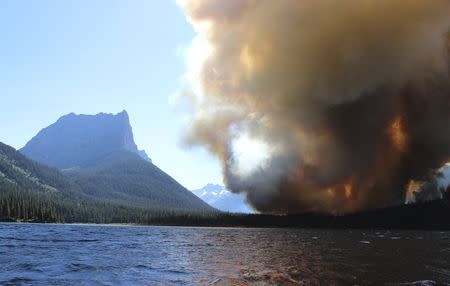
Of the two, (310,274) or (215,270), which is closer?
(310,274)

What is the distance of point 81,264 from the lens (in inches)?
2100

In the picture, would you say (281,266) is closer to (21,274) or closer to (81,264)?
(81,264)

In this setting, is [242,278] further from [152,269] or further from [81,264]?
[81,264]

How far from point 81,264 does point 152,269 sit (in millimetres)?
9986

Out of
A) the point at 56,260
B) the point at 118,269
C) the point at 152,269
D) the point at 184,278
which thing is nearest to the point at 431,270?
the point at 184,278

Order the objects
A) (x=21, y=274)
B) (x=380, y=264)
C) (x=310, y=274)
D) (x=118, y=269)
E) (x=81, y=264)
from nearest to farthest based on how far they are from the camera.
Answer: (x=21, y=274) → (x=310, y=274) → (x=118, y=269) → (x=81, y=264) → (x=380, y=264)

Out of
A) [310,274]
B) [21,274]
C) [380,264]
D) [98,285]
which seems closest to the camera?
[98,285]

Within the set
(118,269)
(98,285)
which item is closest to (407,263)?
(118,269)

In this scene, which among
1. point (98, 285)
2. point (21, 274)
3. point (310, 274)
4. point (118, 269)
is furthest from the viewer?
point (118, 269)

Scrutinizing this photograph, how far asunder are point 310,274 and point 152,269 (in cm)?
1899

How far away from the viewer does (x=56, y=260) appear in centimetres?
5772

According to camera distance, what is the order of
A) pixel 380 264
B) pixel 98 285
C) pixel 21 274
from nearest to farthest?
pixel 98 285
pixel 21 274
pixel 380 264

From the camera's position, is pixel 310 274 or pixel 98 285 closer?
pixel 98 285

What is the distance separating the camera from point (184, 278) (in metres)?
42.8
